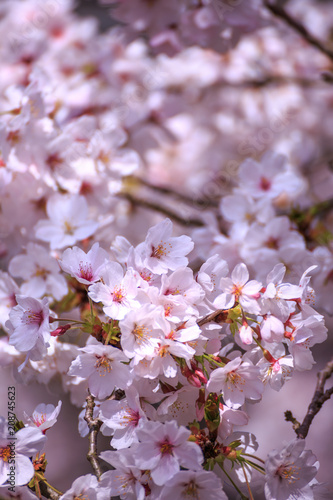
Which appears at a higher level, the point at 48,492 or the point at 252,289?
the point at 252,289

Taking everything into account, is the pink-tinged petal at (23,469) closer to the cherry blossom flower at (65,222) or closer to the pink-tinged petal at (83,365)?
the pink-tinged petal at (83,365)

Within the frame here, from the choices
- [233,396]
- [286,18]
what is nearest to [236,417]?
[233,396]

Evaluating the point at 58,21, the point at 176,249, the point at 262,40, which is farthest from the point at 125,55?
the point at 176,249

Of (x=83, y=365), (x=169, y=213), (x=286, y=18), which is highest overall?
(x=286, y=18)

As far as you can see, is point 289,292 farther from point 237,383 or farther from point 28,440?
point 28,440

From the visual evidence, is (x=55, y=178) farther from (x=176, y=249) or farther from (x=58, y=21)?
(x=58, y=21)

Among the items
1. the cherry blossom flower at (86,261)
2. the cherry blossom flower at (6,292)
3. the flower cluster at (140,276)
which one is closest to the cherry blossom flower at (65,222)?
the flower cluster at (140,276)
